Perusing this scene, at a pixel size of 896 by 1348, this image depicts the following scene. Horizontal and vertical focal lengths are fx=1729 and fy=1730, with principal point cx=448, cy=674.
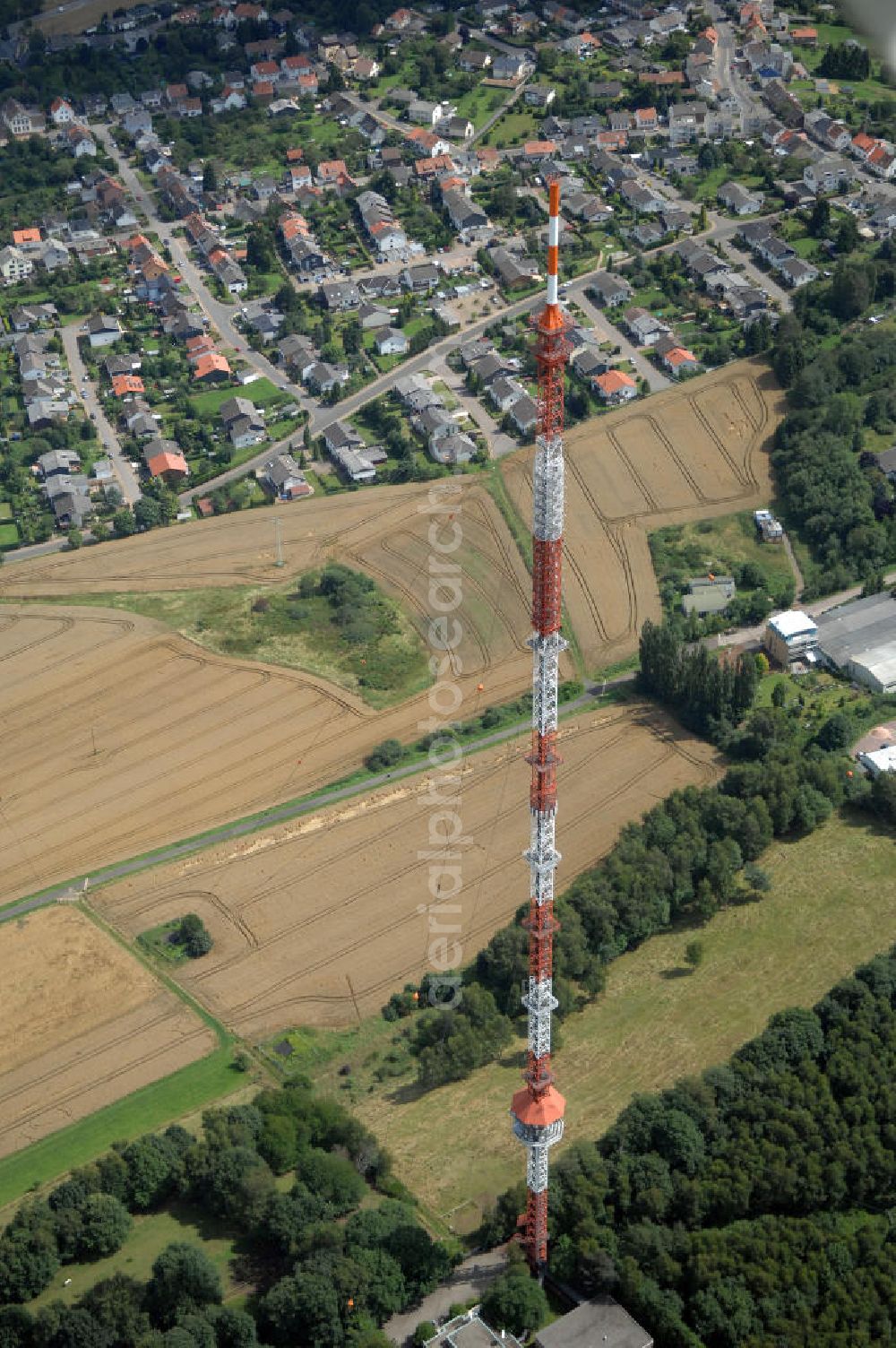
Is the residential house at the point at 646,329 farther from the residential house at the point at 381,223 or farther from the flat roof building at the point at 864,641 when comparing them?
the flat roof building at the point at 864,641

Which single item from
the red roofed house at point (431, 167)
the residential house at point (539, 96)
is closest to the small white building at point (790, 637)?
the red roofed house at point (431, 167)

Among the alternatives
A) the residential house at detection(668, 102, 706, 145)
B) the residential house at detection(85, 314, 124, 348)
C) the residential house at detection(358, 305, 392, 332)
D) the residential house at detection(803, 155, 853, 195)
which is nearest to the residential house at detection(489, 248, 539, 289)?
the residential house at detection(358, 305, 392, 332)

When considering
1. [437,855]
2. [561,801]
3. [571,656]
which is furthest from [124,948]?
[571,656]

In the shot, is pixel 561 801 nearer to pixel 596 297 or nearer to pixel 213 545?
pixel 213 545

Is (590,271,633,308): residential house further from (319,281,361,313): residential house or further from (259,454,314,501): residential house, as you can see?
(259,454,314,501): residential house

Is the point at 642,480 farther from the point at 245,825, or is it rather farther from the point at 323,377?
the point at 245,825
